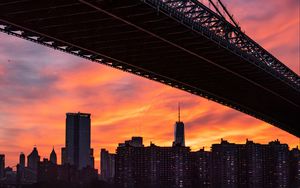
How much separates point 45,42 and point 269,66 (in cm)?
2095

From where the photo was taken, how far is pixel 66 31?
141 feet

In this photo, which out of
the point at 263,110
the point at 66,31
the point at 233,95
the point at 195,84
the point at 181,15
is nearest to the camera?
the point at 181,15

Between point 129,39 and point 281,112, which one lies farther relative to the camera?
point 281,112

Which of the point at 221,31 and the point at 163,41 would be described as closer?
the point at 163,41

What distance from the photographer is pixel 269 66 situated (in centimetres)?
5747

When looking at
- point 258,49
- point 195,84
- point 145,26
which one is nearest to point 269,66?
point 258,49

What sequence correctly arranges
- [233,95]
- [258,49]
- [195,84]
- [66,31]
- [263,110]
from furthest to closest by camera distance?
[263,110] → [233,95] → [195,84] → [258,49] → [66,31]

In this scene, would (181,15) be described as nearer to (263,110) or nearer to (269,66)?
Answer: (269,66)

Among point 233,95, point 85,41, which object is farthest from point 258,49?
point 85,41

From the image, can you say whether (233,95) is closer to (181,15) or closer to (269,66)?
(269,66)

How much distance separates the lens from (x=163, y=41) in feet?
144

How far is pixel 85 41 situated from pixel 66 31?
2.60 m

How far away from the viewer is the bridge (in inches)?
1468

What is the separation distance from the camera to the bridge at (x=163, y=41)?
37.3 meters
